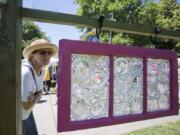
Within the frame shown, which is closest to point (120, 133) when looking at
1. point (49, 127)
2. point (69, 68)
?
point (49, 127)

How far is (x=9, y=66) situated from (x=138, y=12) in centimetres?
2480

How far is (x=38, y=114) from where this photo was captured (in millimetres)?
10062

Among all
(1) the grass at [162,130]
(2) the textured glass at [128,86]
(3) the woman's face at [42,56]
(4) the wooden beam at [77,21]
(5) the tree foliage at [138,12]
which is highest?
(5) the tree foliage at [138,12]

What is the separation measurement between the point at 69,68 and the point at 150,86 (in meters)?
0.77

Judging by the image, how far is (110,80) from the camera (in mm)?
2467

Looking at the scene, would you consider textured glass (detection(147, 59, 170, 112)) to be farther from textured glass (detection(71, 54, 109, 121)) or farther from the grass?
the grass

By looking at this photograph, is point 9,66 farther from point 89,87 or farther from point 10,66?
point 89,87

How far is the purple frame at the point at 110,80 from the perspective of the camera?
7.28 feet

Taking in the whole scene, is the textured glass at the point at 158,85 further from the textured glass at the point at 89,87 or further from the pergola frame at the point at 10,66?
the pergola frame at the point at 10,66

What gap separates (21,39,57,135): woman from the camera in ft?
8.75

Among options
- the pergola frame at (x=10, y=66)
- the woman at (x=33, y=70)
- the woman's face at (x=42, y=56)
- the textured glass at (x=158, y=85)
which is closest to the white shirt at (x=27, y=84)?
the woman at (x=33, y=70)

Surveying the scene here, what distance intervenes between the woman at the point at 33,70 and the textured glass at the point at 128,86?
1.82ft

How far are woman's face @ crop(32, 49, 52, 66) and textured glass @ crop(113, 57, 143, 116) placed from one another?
54 cm

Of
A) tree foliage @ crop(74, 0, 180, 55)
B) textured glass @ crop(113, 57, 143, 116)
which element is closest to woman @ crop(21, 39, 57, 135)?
textured glass @ crop(113, 57, 143, 116)
